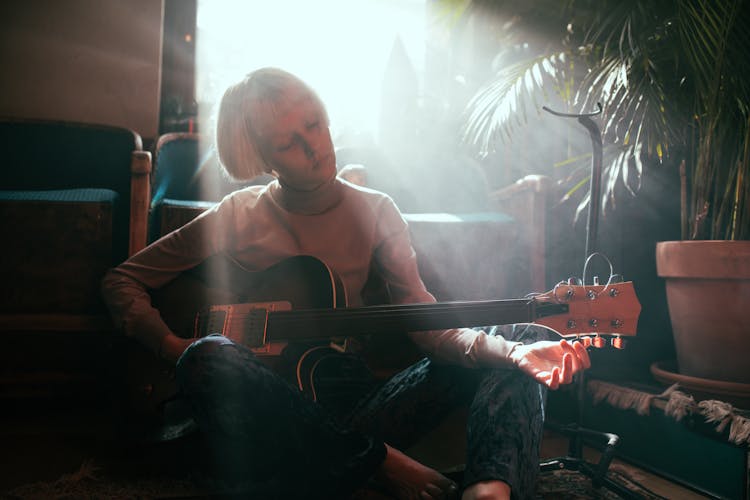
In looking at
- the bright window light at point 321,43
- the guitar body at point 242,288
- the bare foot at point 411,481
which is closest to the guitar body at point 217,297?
the guitar body at point 242,288

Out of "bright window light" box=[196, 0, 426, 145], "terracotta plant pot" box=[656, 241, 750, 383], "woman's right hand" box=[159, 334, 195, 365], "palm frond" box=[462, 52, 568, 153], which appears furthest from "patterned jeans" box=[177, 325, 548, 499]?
"bright window light" box=[196, 0, 426, 145]

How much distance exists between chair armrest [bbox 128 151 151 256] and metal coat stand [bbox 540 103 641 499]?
117 cm

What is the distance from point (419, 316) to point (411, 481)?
0.91 ft

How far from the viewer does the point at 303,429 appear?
0.90 metres

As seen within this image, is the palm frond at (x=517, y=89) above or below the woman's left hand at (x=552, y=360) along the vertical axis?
above

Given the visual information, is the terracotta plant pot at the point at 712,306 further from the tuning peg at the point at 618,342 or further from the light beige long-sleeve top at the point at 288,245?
the light beige long-sleeve top at the point at 288,245

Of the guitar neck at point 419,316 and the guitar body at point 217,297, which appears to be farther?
the guitar body at point 217,297

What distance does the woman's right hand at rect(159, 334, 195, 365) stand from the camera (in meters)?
1.16

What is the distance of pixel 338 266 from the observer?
1220mm

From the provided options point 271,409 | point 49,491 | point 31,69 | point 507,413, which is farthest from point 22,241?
point 31,69

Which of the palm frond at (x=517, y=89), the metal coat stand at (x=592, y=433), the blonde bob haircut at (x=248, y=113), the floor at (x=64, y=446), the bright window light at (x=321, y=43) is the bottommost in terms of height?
the floor at (x=64, y=446)

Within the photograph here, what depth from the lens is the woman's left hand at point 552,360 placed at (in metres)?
0.83

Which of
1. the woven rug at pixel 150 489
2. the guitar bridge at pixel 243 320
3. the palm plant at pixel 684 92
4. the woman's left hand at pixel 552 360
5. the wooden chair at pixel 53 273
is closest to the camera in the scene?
the woman's left hand at pixel 552 360

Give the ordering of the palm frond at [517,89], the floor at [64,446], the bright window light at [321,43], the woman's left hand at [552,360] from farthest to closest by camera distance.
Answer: the bright window light at [321,43]
the palm frond at [517,89]
the floor at [64,446]
the woman's left hand at [552,360]
